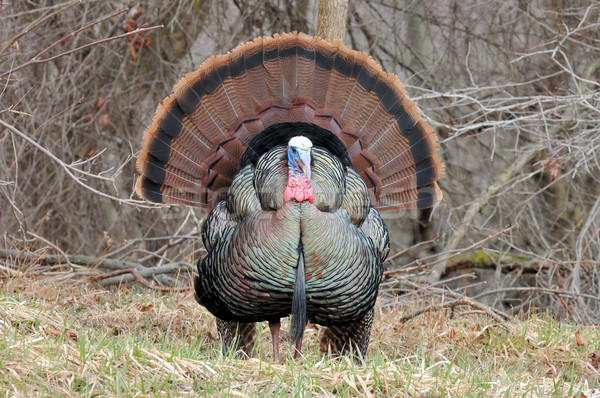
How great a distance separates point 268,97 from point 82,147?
137 inches

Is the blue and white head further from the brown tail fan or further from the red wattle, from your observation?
the brown tail fan

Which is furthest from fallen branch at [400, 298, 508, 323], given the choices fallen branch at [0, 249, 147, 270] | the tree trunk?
fallen branch at [0, 249, 147, 270]

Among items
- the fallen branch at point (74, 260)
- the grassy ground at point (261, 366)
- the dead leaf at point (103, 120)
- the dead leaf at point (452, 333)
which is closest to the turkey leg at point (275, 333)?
the grassy ground at point (261, 366)

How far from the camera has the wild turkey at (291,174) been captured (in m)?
3.91

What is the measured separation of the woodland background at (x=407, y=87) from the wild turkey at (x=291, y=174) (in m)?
1.98

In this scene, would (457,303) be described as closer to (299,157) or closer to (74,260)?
(299,157)

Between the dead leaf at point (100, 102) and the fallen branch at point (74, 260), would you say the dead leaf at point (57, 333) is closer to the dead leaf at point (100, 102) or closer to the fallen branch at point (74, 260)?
the fallen branch at point (74, 260)

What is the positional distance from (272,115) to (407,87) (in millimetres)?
3081

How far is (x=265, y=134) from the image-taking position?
4.60 m

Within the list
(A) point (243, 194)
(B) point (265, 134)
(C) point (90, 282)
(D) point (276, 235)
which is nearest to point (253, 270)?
(D) point (276, 235)

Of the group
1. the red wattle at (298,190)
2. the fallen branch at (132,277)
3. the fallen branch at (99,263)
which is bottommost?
the fallen branch at (132,277)

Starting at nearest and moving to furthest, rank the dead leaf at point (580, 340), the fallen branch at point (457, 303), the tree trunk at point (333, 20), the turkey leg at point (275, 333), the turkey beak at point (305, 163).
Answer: the turkey beak at point (305, 163), the turkey leg at point (275, 333), the dead leaf at point (580, 340), the fallen branch at point (457, 303), the tree trunk at point (333, 20)

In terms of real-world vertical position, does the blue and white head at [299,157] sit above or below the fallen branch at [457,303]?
above

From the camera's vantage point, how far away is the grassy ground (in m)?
2.98
